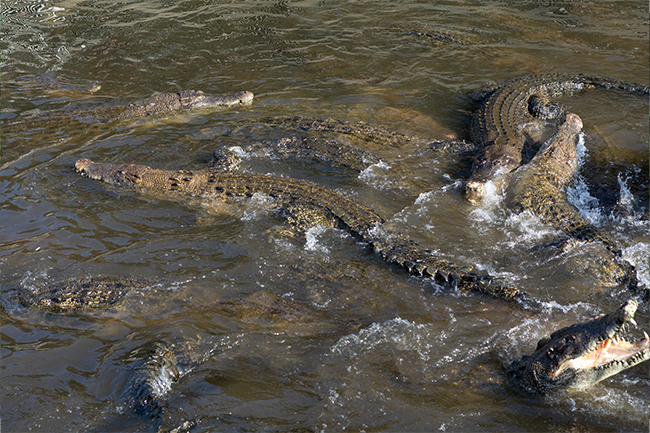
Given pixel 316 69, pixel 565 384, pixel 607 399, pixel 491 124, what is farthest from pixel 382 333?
pixel 316 69

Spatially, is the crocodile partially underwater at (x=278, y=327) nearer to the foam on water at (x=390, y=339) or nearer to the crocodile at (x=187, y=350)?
the crocodile at (x=187, y=350)

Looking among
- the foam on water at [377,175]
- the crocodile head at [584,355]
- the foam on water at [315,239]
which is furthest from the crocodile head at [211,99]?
the crocodile head at [584,355]

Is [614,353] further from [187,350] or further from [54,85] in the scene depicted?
[54,85]

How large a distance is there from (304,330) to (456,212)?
2.66 meters

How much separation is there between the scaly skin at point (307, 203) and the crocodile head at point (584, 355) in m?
0.89

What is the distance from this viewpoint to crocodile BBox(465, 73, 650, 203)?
6.28 meters

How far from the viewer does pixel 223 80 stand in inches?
354

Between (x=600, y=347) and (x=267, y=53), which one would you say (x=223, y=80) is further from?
(x=600, y=347)

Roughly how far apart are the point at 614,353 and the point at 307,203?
11.3 ft

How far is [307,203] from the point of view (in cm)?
558

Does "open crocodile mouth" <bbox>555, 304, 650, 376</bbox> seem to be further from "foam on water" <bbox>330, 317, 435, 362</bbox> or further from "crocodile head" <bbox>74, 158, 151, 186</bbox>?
"crocodile head" <bbox>74, 158, 151, 186</bbox>

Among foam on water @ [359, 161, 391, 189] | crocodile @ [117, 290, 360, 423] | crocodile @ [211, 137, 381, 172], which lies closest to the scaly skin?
crocodile @ [211, 137, 381, 172]

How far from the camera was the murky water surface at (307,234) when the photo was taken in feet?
11.5

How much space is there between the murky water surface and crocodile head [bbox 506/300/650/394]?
0.62 ft
